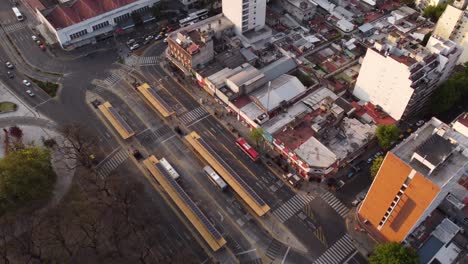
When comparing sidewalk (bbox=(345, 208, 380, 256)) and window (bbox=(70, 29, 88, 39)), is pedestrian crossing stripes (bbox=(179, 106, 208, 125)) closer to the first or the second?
sidewalk (bbox=(345, 208, 380, 256))

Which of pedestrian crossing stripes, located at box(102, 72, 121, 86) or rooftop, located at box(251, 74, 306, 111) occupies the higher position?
rooftop, located at box(251, 74, 306, 111)

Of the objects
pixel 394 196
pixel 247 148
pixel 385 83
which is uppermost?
pixel 385 83

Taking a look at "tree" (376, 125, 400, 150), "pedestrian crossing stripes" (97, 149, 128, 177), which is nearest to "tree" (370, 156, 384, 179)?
"tree" (376, 125, 400, 150)

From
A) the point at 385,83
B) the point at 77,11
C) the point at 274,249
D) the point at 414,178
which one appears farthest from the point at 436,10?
the point at 77,11

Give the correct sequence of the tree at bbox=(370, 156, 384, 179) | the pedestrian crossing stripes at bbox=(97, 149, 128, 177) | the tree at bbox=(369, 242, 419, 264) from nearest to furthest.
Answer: the tree at bbox=(369, 242, 419, 264), the tree at bbox=(370, 156, 384, 179), the pedestrian crossing stripes at bbox=(97, 149, 128, 177)

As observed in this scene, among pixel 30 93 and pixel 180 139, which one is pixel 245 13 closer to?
pixel 180 139

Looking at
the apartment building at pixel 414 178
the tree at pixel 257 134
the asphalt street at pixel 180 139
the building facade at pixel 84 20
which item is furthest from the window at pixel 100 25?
the apartment building at pixel 414 178

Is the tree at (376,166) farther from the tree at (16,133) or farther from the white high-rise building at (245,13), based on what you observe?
the tree at (16,133)

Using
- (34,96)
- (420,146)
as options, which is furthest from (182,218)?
(34,96)
